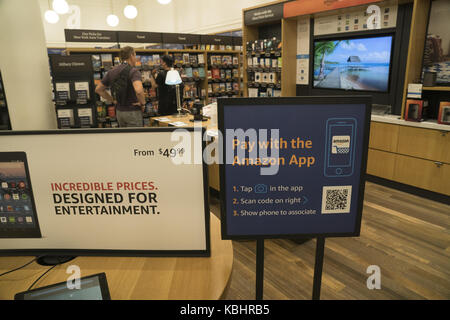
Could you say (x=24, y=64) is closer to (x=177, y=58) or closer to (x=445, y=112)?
(x=445, y=112)

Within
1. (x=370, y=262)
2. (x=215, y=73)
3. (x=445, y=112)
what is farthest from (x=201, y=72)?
(x=370, y=262)

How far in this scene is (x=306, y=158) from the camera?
94 cm

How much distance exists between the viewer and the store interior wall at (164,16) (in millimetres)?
8555

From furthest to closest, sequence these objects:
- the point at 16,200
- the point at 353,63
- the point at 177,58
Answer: the point at 177,58 → the point at 353,63 → the point at 16,200

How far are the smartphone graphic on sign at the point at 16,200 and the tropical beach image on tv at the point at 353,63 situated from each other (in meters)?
4.54

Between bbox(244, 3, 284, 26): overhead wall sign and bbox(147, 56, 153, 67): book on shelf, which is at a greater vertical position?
bbox(244, 3, 284, 26): overhead wall sign

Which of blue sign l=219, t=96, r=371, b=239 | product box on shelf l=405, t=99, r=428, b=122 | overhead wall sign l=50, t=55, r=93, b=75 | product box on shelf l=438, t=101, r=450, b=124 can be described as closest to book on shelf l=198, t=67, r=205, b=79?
overhead wall sign l=50, t=55, r=93, b=75

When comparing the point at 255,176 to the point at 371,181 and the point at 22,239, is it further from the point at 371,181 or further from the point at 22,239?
the point at 371,181

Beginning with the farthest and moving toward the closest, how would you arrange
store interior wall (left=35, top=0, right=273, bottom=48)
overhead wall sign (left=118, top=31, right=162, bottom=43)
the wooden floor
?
store interior wall (left=35, top=0, right=273, bottom=48) < overhead wall sign (left=118, top=31, right=162, bottom=43) < the wooden floor

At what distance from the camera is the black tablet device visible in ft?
2.64

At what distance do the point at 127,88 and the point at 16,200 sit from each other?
354cm

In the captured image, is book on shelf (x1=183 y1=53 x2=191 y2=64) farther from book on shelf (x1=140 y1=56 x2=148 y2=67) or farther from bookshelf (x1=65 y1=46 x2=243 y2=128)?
book on shelf (x1=140 y1=56 x2=148 y2=67)

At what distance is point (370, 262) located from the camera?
2.54m

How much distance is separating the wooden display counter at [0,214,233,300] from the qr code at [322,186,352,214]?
1.25 ft
